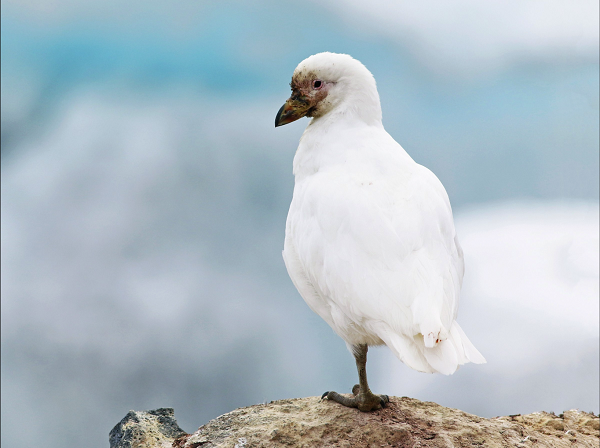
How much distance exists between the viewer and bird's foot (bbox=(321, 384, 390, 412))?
4.39 meters

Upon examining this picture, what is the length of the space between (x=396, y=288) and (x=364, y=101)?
1.67m

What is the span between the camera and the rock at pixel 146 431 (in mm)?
4504

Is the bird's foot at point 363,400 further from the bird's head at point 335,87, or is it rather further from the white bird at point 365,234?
the bird's head at point 335,87

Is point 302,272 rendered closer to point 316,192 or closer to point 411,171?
point 316,192

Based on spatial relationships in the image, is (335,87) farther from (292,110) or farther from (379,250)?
(379,250)

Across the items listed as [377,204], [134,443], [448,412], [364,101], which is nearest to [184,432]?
[134,443]

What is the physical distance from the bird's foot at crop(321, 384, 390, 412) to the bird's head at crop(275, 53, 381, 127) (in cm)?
217

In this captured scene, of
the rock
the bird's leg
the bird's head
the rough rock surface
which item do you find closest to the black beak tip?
the bird's head

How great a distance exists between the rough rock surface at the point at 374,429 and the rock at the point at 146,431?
0.08 meters

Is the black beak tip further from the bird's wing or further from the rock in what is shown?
the rock

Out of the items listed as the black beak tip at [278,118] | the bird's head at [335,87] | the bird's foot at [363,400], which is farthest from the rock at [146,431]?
the bird's head at [335,87]

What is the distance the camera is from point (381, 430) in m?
4.14

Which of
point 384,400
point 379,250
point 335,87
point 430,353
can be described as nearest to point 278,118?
point 335,87

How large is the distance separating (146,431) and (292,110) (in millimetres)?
2876
